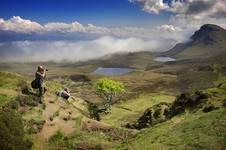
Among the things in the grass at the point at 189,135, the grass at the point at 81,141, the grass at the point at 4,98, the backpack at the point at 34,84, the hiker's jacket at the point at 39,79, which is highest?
the hiker's jacket at the point at 39,79

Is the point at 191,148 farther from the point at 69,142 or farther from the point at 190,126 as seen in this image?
the point at 69,142

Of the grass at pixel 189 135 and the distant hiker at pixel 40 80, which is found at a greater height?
the distant hiker at pixel 40 80

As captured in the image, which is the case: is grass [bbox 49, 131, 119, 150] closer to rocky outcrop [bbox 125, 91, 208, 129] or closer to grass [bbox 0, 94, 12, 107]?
grass [bbox 0, 94, 12, 107]

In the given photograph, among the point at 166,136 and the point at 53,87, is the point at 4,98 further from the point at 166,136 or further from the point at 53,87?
the point at 53,87

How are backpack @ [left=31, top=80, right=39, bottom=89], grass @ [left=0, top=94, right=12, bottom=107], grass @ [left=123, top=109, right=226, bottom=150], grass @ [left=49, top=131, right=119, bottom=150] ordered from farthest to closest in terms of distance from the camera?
1. backpack @ [left=31, top=80, right=39, bottom=89]
2. grass @ [left=0, top=94, right=12, bottom=107]
3. grass @ [left=49, top=131, right=119, bottom=150]
4. grass @ [left=123, top=109, right=226, bottom=150]

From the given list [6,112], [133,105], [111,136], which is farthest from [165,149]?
[133,105]

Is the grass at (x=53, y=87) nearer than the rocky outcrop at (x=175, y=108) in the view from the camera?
No

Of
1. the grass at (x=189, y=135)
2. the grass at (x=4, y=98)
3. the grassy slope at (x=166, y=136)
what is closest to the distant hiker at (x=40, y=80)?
the grassy slope at (x=166, y=136)

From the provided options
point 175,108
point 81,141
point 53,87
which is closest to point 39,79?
point 81,141

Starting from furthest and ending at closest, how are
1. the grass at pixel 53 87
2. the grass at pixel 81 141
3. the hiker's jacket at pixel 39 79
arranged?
1. the grass at pixel 53 87
2. the hiker's jacket at pixel 39 79
3. the grass at pixel 81 141

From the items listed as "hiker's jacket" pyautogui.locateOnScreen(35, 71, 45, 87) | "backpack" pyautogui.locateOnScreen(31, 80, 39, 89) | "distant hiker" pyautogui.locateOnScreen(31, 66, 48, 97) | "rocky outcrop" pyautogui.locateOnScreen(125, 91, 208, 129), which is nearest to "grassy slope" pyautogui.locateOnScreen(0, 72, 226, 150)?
"backpack" pyautogui.locateOnScreen(31, 80, 39, 89)

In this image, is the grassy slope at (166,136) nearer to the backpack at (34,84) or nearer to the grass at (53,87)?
the backpack at (34,84)

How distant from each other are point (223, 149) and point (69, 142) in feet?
68.4

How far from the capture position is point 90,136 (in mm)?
52688
